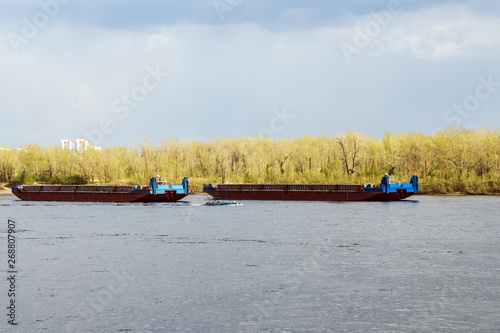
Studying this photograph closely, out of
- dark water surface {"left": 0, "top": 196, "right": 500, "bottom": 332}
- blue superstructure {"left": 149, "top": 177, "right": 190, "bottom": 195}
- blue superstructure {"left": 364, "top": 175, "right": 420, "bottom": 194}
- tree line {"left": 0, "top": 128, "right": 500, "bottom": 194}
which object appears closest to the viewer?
dark water surface {"left": 0, "top": 196, "right": 500, "bottom": 332}

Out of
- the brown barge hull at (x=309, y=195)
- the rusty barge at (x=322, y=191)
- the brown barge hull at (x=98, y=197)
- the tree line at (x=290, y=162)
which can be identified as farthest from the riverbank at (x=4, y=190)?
the brown barge hull at (x=309, y=195)

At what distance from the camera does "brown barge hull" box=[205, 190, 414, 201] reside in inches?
3524

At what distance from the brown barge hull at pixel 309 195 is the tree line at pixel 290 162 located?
23.9 metres

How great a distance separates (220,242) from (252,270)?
11.0 metres

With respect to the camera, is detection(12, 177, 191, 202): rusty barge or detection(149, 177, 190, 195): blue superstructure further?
detection(12, 177, 191, 202): rusty barge

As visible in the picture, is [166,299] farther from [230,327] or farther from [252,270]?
[252,270]

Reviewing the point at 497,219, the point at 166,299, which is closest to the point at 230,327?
the point at 166,299

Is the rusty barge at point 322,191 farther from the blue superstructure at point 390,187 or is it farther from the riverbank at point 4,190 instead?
the riverbank at point 4,190

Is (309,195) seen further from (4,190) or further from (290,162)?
A: (4,190)

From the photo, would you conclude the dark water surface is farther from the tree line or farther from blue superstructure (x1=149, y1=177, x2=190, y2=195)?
the tree line

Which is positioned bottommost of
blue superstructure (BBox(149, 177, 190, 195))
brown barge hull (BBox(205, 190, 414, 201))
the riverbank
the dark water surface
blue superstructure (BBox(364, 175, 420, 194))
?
the dark water surface

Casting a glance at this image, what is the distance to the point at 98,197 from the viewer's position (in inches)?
3871

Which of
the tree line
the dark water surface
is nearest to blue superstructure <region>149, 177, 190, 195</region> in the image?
the tree line

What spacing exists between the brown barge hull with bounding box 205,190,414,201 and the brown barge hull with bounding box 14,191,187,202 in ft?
40.3
